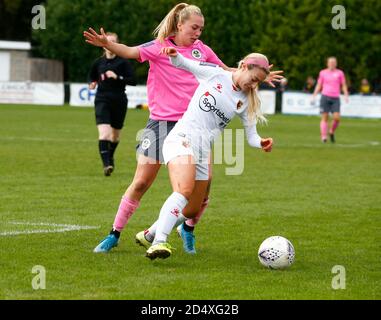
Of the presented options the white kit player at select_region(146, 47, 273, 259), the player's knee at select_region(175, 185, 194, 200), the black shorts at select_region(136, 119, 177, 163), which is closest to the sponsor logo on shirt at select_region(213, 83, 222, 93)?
the white kit player at select_region(146, 47, 273, 259)

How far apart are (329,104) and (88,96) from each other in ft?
74.6

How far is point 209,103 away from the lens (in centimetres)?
891

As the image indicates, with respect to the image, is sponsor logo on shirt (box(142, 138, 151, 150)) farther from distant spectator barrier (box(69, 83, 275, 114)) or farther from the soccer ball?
distant spectator barrier (box(69, 83, 275, 114))

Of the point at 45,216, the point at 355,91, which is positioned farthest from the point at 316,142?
the point at 355,91

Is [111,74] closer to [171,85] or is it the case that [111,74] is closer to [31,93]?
[171,85]

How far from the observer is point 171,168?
8812 millimetres

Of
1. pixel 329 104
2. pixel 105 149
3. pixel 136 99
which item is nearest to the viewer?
pixel 105 149

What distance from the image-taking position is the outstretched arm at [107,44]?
904 cm

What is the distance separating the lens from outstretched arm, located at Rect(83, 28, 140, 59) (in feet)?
29.7

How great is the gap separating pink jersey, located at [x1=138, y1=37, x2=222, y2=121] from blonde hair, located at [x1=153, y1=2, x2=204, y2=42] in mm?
78

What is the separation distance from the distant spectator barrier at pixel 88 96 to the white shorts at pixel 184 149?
127 feet

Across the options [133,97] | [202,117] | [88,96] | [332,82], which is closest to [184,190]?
[202,117]

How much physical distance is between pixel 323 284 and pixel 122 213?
7.71 feet

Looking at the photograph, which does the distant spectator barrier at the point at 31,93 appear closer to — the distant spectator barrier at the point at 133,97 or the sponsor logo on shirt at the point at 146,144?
the distant spectator barrier at the point at 133,97
